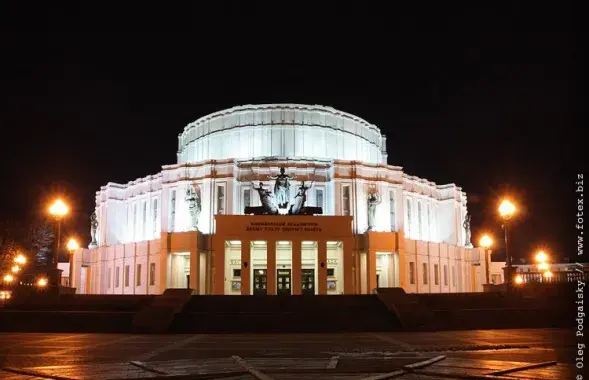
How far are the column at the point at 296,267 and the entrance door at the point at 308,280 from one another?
4.64 meters

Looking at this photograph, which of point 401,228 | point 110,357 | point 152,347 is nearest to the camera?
point 110,357

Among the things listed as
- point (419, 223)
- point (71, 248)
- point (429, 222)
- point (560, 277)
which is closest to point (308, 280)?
point (419, 223)

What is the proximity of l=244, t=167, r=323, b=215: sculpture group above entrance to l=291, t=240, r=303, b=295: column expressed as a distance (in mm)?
3264

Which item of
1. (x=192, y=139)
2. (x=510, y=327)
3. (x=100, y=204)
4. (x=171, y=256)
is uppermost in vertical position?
(x=192, y=139)

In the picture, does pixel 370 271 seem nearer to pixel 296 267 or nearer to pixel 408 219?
pixel 296 267

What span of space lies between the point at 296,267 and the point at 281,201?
5871 mm

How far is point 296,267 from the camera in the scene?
42.5 meters

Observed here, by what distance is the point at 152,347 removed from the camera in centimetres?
1711

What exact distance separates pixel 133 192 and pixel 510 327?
4058cm

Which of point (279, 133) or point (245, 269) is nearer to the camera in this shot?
point (245, 269)

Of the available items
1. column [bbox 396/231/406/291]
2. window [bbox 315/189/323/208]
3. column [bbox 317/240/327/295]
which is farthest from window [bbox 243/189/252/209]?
column [bbox 396/231/406/291]

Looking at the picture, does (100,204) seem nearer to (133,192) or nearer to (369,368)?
(133,192)

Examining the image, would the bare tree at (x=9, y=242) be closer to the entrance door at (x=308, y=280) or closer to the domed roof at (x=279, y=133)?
the domed roof at (x=279, y=133)

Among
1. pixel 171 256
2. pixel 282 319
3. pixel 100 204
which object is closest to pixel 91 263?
pixel 100 204
